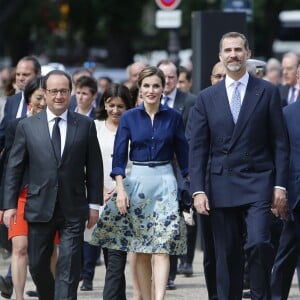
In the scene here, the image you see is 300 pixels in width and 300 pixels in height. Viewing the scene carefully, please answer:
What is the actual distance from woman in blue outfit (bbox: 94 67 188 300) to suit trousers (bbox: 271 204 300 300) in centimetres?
82

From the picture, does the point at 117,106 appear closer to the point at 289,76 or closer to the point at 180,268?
the point at 180,268

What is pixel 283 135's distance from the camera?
30.8 feet

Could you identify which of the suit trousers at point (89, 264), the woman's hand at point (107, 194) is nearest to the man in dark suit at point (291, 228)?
the woman's hand at point (107, 194)

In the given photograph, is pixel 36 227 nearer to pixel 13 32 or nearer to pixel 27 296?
pixel 27 296

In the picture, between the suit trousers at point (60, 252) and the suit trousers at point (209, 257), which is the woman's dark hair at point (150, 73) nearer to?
the suit trousers at point (209, 257)

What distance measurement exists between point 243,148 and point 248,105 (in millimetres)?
310

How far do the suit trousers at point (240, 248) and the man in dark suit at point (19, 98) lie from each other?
2.58 meters

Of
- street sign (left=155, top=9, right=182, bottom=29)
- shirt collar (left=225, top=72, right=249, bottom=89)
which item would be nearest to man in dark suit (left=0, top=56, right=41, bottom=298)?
shirt collar (left=225, top=72, right=249, bottom=89)

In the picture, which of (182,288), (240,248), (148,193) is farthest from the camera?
(182,288)

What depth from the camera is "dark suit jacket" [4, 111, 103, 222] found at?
963cm

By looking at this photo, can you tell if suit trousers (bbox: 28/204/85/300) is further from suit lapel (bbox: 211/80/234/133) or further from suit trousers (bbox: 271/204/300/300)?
suit trousers (bbox: 271/204/300/300)

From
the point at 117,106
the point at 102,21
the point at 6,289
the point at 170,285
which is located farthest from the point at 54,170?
the point at 102,21

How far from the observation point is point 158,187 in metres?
10.1

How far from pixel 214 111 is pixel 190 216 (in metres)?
1.43
